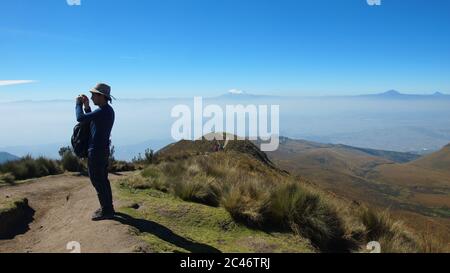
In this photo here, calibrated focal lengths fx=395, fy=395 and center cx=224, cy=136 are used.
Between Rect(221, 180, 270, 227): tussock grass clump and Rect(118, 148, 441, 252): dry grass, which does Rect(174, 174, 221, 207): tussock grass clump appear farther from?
Rect(221, 180, 270, 227): tussock grass clump

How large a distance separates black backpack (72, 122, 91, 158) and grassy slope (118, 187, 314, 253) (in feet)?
5.52

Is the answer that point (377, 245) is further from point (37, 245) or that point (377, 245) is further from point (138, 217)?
point (37, 245)

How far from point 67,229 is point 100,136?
2008 millimetres

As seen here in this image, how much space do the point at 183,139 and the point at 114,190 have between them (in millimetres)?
24415

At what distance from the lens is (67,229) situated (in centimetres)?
796

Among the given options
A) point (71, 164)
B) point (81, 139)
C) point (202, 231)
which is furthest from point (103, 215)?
point (71, 164)

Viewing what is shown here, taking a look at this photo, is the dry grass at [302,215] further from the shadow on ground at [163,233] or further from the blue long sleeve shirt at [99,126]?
the blue long sleeve shirt at [99,126]

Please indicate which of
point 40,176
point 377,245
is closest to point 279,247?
point 377,245

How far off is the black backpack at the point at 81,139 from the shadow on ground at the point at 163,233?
153 centimetres

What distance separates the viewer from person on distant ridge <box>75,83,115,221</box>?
7762 millimetres

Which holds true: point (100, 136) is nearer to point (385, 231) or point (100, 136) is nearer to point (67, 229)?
point (67, 229)

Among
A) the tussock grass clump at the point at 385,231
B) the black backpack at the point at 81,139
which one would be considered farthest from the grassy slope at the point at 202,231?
the tussock grass clump at the point at 385,231

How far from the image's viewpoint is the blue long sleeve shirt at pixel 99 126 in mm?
7707

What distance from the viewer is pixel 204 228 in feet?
27.2
